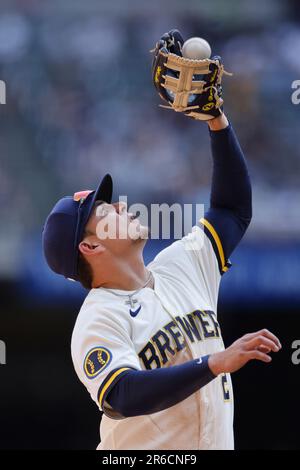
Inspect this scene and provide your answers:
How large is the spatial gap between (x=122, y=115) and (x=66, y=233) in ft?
9.00

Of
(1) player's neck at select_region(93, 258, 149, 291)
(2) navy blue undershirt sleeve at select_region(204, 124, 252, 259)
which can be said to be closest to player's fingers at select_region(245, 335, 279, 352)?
(1) player's neck at select_region(93, 258, 149, 291)

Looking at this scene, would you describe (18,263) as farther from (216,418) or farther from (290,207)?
(216,418)

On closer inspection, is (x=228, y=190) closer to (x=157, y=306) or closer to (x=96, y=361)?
(x=157, y=306)

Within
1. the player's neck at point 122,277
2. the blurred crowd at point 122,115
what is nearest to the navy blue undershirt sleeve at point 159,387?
the player's neck at point 122,277

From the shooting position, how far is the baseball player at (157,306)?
6.96ft

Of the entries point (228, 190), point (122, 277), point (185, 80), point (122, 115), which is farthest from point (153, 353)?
point (122, 115)

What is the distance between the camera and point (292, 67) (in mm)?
5184

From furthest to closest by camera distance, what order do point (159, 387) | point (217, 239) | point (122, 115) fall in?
point (122, 115), point (217, 239), point (159, 387)

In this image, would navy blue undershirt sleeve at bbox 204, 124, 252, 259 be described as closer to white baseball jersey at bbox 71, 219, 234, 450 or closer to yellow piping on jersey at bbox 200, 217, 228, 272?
yellow piping on jersey at bbox 200, 217, 228, 272

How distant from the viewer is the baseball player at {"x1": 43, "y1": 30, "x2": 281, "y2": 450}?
2.12m

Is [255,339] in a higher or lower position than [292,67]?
lower

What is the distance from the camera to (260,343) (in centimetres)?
190
